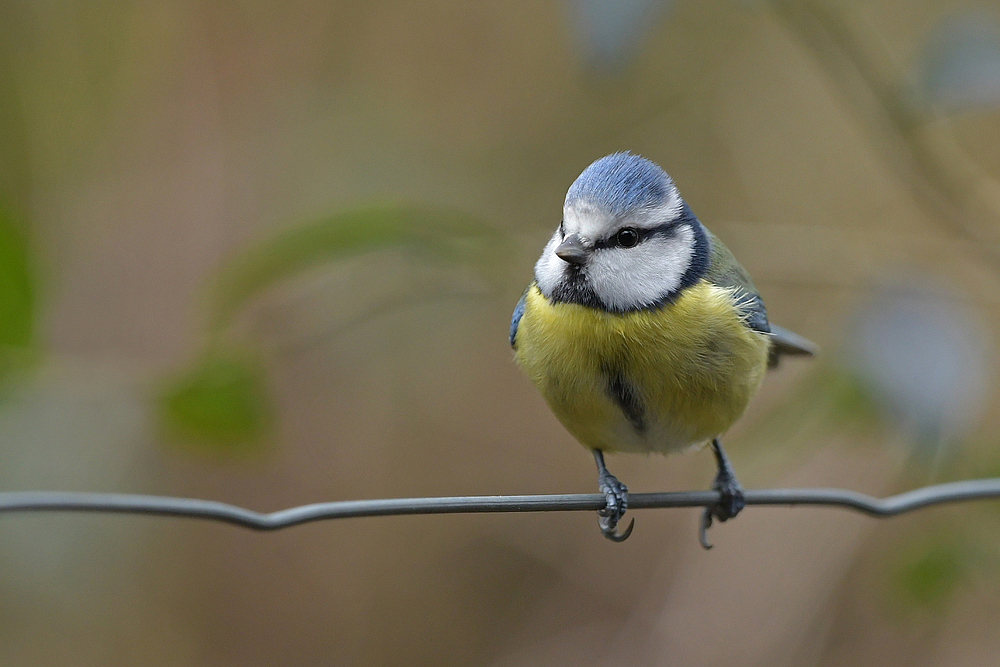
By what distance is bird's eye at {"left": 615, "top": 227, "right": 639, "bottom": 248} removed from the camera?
6.50ft

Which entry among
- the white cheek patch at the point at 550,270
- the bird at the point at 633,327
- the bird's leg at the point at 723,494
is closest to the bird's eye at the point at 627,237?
the bird at the point at 633,327

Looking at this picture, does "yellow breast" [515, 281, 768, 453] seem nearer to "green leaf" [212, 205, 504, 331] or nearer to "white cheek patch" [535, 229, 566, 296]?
"white cheek patch" [535, 229, 566, 296]

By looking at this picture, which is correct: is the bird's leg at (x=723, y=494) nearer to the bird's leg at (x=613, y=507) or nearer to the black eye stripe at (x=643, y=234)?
the bird's leg at (x=613, y=507)

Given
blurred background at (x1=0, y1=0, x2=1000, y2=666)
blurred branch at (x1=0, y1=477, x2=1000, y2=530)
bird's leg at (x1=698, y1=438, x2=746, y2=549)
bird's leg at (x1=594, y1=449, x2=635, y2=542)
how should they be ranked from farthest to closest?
blurred background at (x1=0, y1=0, x2=1000, y2=666)
bird's leg at (x1=698, y1=438, x2=746, y2=549)
bird's leg at (x1=594, y1=449, x2=635, y2=542)
blurred branch at (x1=0, y1=477, x2=1000, y2=530)

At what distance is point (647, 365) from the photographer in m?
1.90

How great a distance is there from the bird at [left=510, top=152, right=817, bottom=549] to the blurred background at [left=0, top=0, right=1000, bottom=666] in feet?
1.26

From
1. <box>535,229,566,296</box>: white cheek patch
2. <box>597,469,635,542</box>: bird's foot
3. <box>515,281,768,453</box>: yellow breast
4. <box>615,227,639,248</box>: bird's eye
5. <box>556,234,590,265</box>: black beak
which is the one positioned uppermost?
<box>615,227,639,248</box>: bird's eye

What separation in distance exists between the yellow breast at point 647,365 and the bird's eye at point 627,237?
0.15m

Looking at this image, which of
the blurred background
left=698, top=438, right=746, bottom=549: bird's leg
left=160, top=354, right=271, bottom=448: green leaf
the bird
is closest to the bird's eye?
the bird

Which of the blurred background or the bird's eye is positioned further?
the blurred background

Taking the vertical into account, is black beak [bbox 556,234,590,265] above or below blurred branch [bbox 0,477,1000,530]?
above

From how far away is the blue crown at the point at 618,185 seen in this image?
196 centimetres

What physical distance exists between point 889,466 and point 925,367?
5.31ft

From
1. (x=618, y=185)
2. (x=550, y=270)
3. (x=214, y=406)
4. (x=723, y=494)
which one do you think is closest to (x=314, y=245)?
(x=214, y=406)
